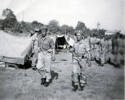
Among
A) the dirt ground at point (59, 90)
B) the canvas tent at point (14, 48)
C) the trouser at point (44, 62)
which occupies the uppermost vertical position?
the canvas tent at point (14, 48)

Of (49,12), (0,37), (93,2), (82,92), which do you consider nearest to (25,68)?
(0,37)

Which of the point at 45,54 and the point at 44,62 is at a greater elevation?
the point at 45,54

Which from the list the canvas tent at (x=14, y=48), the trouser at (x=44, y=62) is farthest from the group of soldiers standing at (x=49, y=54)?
the canvas tent at (x=14, y=48)

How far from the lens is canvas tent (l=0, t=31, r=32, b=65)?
5.21m

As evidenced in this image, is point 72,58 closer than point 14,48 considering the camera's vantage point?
Yes

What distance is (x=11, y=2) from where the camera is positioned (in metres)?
3.90

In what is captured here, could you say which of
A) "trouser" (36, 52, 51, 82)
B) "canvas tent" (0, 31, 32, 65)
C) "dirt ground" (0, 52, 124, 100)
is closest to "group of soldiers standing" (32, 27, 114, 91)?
"trouser" (36, 52, 51, 82)

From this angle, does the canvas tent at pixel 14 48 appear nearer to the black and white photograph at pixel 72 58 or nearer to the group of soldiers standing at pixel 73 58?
the black and white photograph at pixel 72 58

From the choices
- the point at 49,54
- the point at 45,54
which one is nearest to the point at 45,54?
the point at 45,54

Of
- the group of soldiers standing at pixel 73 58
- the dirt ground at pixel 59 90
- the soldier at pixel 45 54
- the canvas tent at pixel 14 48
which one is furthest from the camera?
the canvas tent at pixel 14 48

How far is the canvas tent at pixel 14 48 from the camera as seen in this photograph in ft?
17.1

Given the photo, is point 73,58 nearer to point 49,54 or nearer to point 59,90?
point 49,54

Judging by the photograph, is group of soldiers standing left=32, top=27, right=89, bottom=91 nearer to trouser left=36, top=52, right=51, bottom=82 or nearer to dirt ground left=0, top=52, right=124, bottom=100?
trouser left=36, top=52, right=51, bottom=82

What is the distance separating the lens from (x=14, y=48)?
5.35m
